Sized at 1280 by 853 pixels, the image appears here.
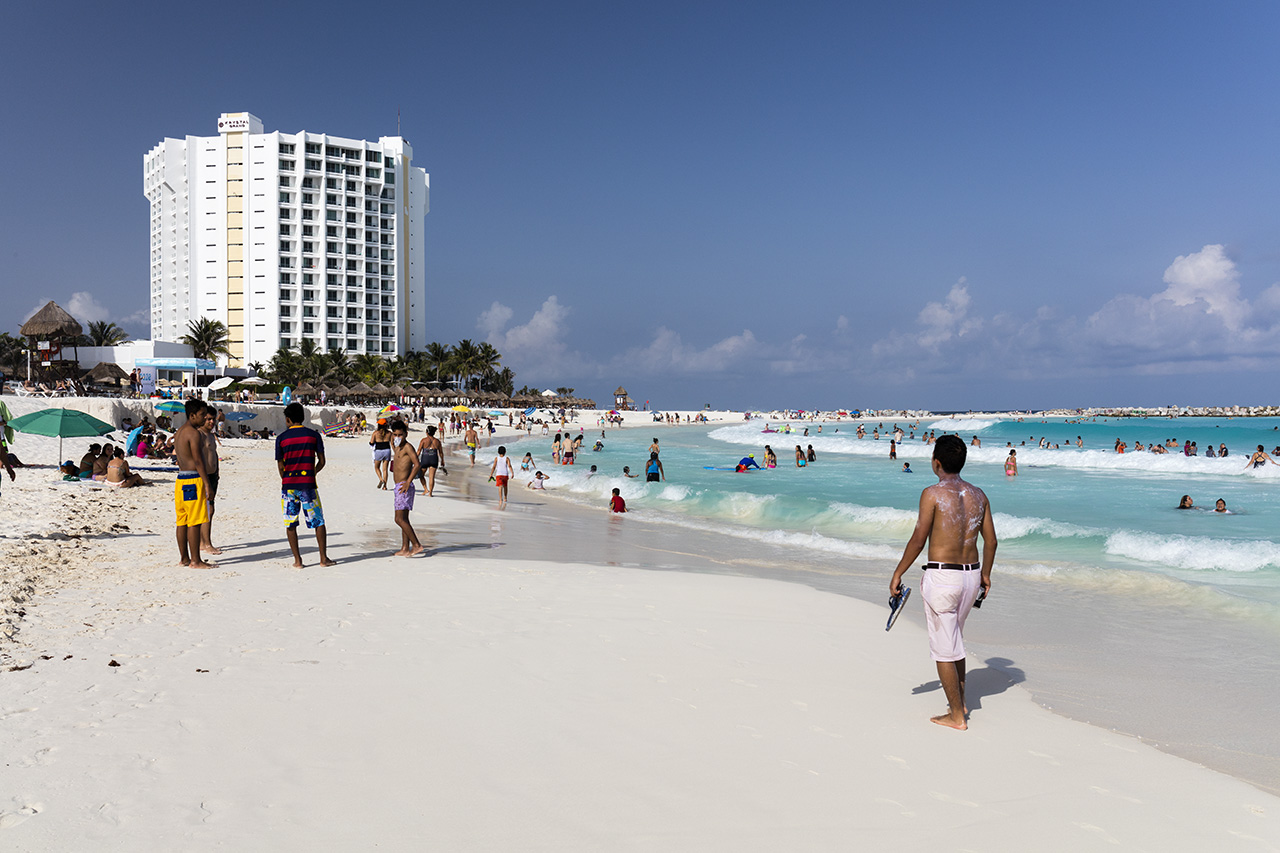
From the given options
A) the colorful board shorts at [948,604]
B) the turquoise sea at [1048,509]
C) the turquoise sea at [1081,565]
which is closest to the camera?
the colorful board shorts at [948,604]

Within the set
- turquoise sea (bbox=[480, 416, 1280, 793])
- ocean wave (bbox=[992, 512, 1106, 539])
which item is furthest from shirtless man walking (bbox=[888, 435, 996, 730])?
ocean wave (bbox=[992, 512, 1106, 539])

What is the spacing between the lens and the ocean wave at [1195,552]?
11.9 meters

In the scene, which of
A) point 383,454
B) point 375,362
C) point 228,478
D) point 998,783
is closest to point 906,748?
point 998,783

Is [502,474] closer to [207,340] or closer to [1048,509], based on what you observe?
[1048,509]

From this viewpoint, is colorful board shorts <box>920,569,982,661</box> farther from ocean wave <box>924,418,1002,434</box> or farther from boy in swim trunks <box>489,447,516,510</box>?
ocean wave <box>924,418,1002,434</box>

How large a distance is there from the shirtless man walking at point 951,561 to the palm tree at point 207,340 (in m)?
90.8

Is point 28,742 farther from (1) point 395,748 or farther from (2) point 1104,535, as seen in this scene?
(2) point 1104,535

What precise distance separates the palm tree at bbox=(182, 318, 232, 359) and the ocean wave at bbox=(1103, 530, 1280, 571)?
8802 centimetres

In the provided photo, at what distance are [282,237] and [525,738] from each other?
10305 centimetres

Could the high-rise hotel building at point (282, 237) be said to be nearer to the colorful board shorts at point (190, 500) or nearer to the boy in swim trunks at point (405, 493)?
the boy in swim trunks at point (405, 493)

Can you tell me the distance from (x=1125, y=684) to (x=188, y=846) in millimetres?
6434

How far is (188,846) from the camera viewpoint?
296cm

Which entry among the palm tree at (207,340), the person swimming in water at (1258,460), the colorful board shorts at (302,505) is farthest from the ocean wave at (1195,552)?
the palm tree at (207,340)

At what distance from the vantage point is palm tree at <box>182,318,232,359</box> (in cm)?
8081
